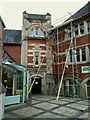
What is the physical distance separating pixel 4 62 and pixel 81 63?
28.0 feet

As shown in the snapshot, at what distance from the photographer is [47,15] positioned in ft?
74.6

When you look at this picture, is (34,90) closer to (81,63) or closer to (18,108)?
(81,63)

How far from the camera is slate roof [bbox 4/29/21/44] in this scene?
73.6 feet

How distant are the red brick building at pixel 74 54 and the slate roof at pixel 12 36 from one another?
595 cm

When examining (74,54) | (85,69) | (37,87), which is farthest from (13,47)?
(85,69)

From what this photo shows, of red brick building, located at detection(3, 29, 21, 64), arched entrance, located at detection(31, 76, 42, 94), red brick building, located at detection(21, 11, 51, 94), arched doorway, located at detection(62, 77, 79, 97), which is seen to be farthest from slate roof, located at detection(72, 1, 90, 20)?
arched entrance, located at detection(31, 76, 42, 94)

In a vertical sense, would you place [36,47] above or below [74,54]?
above

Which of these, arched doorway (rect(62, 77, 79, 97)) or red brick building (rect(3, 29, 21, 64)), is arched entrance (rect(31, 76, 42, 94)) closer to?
red brick building (rect(3, 29, 21, 64))

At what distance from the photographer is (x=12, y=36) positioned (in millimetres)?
23438

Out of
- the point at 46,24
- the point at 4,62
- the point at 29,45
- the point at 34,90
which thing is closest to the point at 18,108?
the point at 4,62

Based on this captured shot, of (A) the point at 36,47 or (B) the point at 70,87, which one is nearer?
(B) the point at 70,87

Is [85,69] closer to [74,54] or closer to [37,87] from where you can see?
[74,54]

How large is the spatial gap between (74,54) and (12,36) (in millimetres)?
10528

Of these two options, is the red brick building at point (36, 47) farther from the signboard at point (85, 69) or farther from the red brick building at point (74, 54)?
the signboard at point (85, 69)
